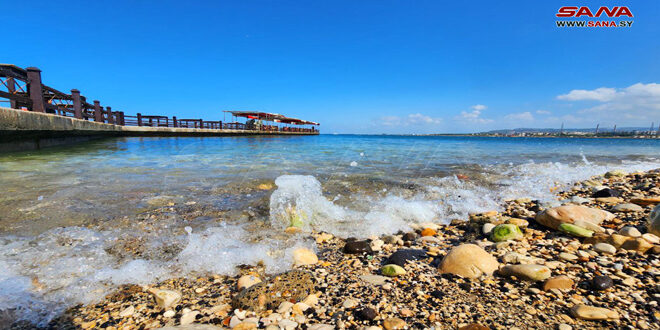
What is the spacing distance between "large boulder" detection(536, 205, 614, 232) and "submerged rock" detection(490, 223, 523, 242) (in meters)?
0.59

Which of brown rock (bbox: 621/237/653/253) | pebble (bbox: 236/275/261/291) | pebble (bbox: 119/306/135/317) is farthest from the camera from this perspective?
brown rock (bbox: 621/237/653/253)

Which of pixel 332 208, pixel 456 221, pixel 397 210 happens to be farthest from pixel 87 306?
pixel 456 221

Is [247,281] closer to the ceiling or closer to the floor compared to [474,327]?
closer to the floor

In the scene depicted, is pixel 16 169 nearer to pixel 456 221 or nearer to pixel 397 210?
pixel 397 210

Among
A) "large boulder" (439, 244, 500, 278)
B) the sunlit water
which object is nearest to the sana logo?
the sunlit water

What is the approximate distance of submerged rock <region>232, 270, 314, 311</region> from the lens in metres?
1.89

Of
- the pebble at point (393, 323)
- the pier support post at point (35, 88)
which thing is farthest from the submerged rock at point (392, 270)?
the pier support post at point (35, 88)

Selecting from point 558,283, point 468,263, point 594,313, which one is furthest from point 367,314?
point 558,283

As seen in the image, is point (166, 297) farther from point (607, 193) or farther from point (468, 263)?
point (607, 193)

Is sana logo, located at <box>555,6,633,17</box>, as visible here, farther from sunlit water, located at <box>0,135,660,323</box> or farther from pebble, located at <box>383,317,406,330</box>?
pebble, located at <box>383,317,406,330</box>

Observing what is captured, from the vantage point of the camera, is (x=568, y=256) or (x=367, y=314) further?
(x=568, y=256)

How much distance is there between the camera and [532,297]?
1.89 m

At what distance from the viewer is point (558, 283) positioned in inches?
77.0

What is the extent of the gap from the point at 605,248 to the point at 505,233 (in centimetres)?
83
